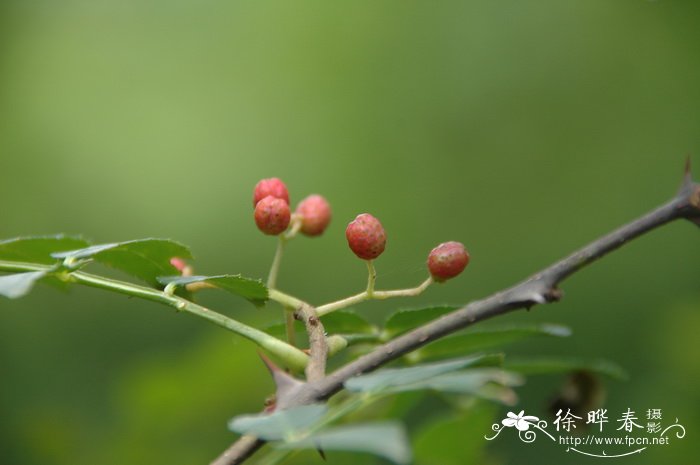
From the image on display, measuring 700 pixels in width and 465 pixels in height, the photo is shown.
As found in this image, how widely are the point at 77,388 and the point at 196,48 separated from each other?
312 centimetres

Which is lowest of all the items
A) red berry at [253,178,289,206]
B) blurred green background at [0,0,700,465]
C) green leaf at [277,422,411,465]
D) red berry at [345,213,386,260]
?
green leaf at [277,422,411,465]

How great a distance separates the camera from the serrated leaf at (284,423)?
732mm

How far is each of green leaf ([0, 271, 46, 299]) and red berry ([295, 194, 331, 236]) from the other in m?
0.51

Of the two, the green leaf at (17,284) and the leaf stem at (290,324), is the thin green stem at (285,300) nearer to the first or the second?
the leaf stem at (290,324)

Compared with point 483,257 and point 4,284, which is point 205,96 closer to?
point 483,257

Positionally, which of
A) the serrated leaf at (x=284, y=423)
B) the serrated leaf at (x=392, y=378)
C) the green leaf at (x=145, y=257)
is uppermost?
the green leaf at (x=145, y=257)

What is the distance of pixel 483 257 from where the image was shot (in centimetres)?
516

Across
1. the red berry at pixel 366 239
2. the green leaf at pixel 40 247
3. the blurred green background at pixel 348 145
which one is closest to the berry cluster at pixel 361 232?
the red berry at pixel 366 239

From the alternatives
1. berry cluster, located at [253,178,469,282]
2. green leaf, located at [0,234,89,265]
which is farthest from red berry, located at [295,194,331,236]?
green leaf, located at [0,234,89,265]

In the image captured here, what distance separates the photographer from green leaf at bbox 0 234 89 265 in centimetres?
112

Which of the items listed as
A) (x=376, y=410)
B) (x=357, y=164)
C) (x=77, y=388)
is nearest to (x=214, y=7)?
(x=357, y=164)

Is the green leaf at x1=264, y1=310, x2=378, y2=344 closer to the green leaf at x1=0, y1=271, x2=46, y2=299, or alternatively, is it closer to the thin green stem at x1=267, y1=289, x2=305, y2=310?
the thin green stem at x1=267, y1=289, x2=305, y2=310

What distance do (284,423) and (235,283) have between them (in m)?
0.34

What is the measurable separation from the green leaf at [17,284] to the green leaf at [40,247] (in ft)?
0.67
